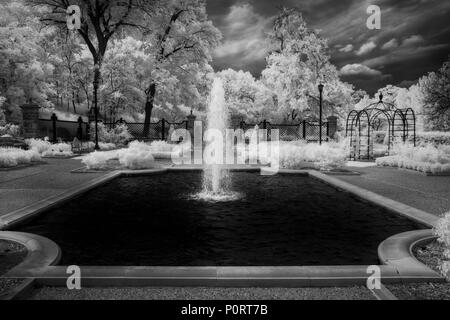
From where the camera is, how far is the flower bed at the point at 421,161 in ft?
45.7

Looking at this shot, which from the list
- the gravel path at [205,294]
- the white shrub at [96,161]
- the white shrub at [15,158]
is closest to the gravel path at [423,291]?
the gravel path at [205,294]

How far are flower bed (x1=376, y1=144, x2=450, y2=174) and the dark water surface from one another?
18.1 feet

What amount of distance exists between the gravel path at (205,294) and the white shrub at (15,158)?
1314 cm

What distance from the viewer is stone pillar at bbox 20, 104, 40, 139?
24422 mm

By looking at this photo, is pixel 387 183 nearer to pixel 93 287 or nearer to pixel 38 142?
pixel 93 287

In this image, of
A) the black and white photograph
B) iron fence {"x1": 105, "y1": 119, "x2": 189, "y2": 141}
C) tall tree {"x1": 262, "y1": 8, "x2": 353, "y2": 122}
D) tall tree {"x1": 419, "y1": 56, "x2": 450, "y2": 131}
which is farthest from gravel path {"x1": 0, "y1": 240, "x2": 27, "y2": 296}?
tall tree {"x1": 419, "y1": 56, "x2": 450, "y2": 131}

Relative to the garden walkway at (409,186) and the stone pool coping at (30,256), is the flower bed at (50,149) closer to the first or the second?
the garden walkway at (409,186)

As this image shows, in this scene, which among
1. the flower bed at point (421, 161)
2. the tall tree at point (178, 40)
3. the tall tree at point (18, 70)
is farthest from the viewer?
the tall tree at point (18, 70)

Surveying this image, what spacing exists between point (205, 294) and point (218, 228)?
305cm

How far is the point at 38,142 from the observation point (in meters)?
21.6

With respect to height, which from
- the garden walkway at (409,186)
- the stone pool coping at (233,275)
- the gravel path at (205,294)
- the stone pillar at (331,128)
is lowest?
the gravel path at (205,294)

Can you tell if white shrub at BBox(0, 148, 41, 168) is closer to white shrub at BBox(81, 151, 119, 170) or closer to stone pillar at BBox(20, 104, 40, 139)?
white shrub at BBox(81, 151, 119, 170)

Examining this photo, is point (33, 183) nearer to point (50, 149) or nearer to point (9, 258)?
point (9, 258)
